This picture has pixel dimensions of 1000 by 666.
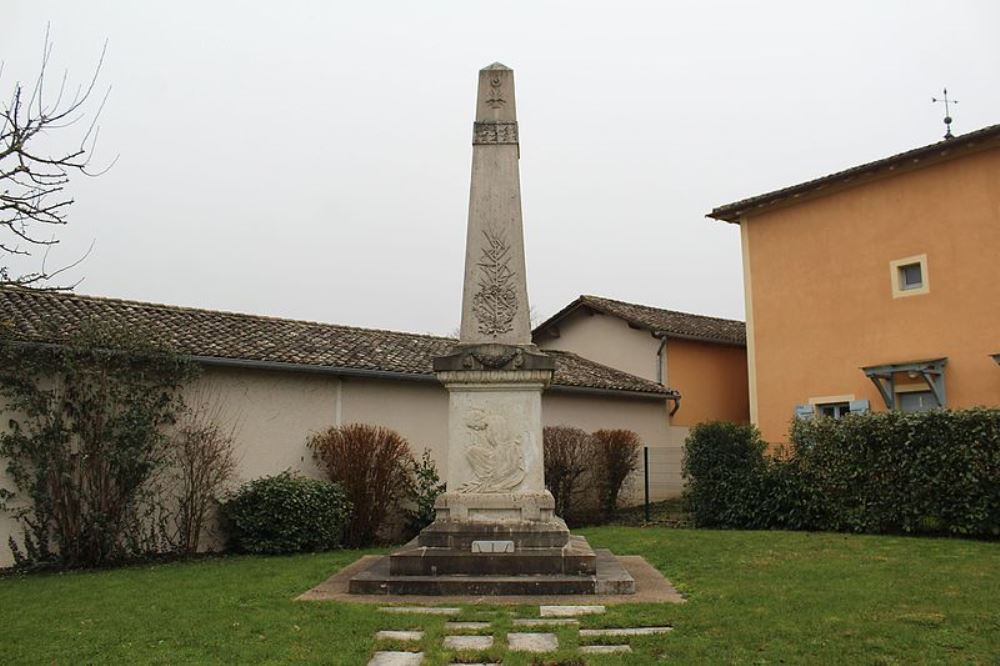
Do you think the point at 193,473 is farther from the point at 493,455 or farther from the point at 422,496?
the point at 493,455

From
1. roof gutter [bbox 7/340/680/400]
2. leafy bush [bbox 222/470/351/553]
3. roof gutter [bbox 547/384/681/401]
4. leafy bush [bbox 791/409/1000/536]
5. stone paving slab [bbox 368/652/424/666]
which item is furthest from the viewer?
roof gutter [bbox 547/384/681/401]

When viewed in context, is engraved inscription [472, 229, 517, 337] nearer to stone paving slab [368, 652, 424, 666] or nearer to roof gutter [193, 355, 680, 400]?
stone paving slab [368, 652, 424, 666]

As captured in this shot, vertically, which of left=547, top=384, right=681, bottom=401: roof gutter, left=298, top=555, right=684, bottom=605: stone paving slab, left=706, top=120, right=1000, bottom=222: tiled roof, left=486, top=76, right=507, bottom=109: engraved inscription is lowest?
left=298, top=555, right=684, bottom=605: stone paving slab

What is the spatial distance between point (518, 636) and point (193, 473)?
8408 mm

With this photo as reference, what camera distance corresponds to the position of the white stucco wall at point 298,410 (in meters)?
13.5

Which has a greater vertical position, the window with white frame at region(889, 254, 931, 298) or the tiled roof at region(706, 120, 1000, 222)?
the tiled roof at region(706, 120, 1000, 222)

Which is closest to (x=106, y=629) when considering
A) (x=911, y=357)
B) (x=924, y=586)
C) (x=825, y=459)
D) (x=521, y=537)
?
(x=521, y=537)

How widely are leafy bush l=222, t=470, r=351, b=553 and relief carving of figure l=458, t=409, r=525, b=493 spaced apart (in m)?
4.86

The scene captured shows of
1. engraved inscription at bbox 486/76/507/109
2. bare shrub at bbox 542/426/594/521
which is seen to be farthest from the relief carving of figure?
bare shrub at bbox 542/426/594/521

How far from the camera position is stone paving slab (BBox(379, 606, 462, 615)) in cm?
697

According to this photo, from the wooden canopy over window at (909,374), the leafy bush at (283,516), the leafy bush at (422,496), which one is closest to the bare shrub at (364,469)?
the leafy bush at (422,496)

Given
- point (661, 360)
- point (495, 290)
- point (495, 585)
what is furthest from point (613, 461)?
point (495, 585)

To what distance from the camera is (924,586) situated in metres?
7.80

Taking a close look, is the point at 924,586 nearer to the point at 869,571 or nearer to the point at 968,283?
the point at 869,571
